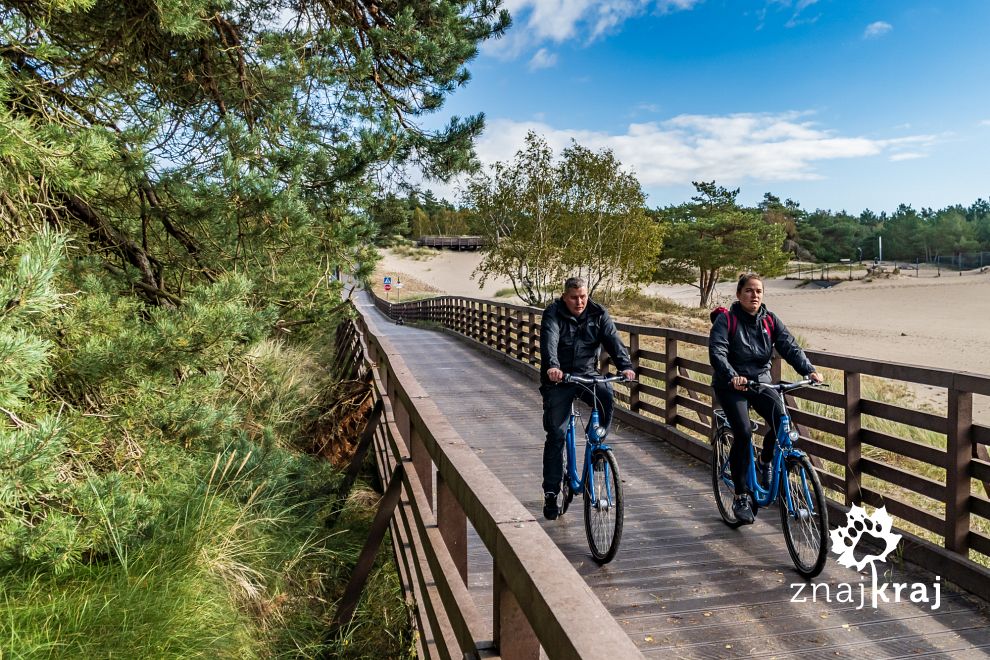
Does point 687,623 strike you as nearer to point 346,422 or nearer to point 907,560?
point 907,560

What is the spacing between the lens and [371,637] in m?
5.19

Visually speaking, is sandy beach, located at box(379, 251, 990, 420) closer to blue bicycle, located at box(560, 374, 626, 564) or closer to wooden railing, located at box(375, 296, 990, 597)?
wooden railing, located at box(375, 296, 990, 597)

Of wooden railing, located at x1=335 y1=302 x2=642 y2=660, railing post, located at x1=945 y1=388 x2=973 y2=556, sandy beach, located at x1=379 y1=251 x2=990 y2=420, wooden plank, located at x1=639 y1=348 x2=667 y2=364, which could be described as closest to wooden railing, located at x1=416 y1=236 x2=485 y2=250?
sandy beach, located at x1=379 y1=251 x2=990 y2=420

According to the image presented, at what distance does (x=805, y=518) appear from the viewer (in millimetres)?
4992

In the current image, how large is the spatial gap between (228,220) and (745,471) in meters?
4.40

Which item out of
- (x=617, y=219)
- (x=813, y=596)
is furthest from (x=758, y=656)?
(x=617, y=219)

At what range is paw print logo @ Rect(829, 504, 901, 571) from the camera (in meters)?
5.35

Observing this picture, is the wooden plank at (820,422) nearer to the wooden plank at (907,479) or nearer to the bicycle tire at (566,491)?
the wooden plank at (907,479)

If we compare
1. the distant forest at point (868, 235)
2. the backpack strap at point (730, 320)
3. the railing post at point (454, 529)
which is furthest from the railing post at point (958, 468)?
the distant forest at point (868, 235)

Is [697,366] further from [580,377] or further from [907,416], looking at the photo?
[580,377]

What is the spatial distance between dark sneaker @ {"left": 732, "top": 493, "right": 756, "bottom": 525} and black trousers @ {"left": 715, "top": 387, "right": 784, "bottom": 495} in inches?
2.2

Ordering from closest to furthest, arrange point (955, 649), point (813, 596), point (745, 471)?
point (955, 649), point (813, 596), point (745, 471)

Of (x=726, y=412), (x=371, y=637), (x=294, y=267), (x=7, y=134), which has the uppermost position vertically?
(x=7, y=134)

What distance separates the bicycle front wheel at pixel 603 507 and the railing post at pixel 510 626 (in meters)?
3.21
